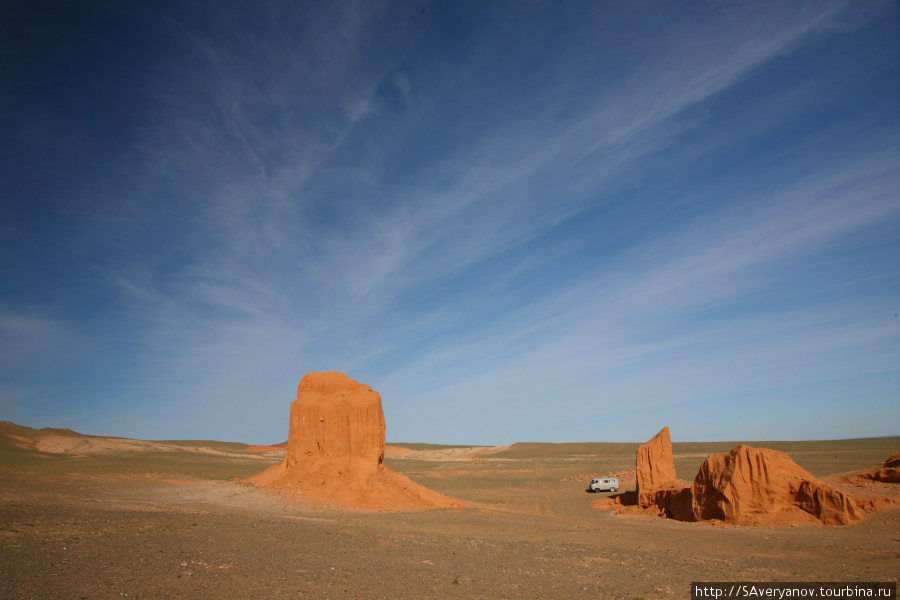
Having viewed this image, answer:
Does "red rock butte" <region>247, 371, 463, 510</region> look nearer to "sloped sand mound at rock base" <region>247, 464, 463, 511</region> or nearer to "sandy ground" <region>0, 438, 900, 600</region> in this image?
"sloped sand mound at rock base" <region>247, 464, 463, 511</region>

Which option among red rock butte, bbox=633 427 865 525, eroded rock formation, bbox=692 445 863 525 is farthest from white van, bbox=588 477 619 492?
eroded rock formation, bbox=692 445 863 525

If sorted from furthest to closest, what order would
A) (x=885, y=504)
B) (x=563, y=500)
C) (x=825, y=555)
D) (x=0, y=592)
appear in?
(x=563, y=500)
(x=885, y=504)
(x=825, y=555)
(x=0, y=592)

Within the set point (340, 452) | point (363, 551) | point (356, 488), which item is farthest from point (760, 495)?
point (340, 452)

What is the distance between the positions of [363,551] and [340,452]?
17.1 meters

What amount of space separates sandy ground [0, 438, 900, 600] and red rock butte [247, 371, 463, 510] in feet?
11.4

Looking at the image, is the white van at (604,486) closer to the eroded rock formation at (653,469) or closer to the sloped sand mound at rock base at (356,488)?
the eroded rock formation at (653,469)

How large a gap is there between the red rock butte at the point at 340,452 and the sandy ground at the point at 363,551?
3.48 meters

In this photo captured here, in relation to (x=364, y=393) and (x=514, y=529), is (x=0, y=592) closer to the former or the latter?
(x=514, y=529)

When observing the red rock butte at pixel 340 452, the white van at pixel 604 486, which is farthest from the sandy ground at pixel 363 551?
the white van at pixel 604 486

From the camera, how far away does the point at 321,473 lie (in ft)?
98.2

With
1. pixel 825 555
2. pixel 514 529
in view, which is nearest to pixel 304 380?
pixel 514 529

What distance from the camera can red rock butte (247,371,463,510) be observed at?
29.2 m

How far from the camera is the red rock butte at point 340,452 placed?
29203 millimetres

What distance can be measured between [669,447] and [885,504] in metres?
11.3
